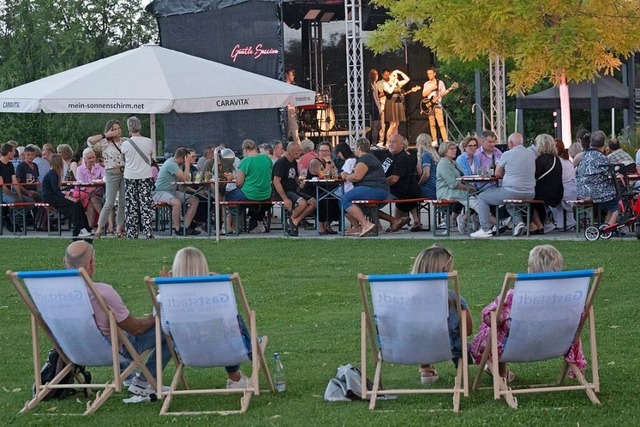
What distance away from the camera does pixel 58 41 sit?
5075 centimetres

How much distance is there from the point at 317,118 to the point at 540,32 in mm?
11375

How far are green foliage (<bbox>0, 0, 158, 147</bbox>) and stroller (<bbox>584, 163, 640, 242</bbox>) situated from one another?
28.6 meters

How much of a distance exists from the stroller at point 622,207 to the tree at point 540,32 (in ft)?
13.0

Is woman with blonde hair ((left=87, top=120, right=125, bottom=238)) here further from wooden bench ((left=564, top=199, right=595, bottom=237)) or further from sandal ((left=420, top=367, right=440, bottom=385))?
sandal ((left=420, top=367, right=440, bottom=385))

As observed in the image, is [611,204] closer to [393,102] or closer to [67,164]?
[67,164]

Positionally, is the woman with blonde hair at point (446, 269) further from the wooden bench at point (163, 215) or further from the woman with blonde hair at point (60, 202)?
the woman with blonde hair at point (60, 202)

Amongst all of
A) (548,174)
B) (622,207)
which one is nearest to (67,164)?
(548,174)

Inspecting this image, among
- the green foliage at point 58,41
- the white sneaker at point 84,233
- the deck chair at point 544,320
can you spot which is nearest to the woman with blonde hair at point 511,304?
the deck chair at point 544,320

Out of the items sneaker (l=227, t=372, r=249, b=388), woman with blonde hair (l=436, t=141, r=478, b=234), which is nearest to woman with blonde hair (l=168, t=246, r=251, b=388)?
sneaker (l=227, t=372, r=249, b=388)

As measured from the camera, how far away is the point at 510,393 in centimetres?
717

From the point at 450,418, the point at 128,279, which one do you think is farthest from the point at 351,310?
the point at 450,418

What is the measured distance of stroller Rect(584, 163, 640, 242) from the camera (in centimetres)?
1606

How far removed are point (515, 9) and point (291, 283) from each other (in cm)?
800

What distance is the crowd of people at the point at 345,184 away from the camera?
674 inches
